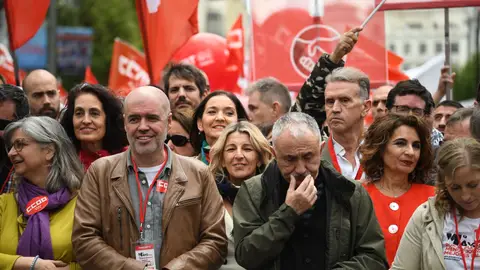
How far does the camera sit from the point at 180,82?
31.0 feet

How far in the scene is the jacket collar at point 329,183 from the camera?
19.7ft

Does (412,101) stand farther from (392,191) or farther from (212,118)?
(212,118)

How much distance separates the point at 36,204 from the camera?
679cm

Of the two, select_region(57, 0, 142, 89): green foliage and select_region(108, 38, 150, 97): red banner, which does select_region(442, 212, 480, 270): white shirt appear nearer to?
select_region(108, 38, 150, 97): red banner

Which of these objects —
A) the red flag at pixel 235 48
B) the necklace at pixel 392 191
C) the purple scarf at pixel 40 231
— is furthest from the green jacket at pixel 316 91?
the red flag at pixel 235 48

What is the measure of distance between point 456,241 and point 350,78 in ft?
6.38

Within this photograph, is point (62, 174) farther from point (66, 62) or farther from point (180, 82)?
point (66, 62)

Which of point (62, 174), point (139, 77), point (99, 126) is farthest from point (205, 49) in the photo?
point (62, 174)

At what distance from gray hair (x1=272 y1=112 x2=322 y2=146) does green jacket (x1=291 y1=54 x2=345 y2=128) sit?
176cm

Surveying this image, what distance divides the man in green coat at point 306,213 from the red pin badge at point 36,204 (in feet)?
4.69

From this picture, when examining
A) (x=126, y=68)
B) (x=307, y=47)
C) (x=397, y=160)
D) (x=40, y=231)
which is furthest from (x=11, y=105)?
(x=126, y=68)

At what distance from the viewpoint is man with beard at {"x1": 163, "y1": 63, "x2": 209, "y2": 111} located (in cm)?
940

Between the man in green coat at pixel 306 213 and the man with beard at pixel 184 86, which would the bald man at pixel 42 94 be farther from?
the man in green coat at pixel 306 213

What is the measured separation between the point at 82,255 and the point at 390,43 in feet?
280
